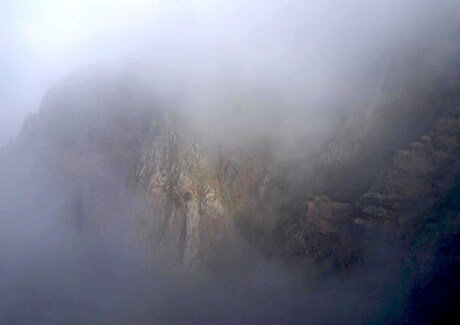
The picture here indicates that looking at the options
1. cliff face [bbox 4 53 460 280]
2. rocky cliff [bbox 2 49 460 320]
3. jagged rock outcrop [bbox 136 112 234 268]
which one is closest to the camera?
rocky cliff [bbox 2 49 460 320]

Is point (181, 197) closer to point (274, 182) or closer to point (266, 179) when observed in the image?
point (266, 179)

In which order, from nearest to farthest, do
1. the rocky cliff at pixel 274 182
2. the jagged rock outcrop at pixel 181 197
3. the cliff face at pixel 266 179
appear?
the rocky cliff at pixel 274 182 < the cliff face at pixel 266 179 < the jagged rock outcrop at pixel 181 197

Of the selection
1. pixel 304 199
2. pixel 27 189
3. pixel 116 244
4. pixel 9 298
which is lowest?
pixel 9 298

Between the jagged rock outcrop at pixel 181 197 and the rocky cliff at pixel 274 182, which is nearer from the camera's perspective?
the rocky cliff at pixel 274 182

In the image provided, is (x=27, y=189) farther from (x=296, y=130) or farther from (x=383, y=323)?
(x=383, y=323)

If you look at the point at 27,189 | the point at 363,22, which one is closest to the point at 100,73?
the point at 27,189

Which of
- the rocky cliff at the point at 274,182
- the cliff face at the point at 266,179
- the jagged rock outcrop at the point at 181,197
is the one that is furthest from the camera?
the jagged rock outcrop at the point at 181,197

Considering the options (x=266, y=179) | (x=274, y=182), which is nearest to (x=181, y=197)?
(x=266, y=179)

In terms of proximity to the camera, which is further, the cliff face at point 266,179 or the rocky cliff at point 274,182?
the cliff face at point 266,179

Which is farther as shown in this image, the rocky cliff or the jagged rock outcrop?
the jagged rock outcrop

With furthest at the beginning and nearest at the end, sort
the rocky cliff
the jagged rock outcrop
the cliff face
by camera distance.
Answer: the jagged rock outcrop, the cliff face, the rocky cliff

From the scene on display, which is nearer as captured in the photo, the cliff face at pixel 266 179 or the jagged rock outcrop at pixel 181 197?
→ the cliff face at pixel 266 179
